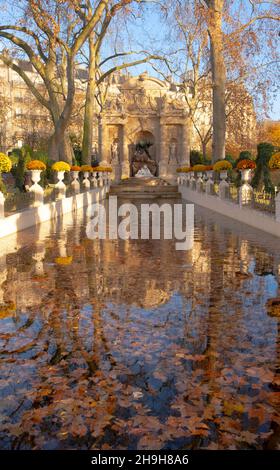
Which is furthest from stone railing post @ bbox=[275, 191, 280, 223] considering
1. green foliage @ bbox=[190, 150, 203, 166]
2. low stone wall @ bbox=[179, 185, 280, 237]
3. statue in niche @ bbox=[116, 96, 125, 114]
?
green foliage @ bbox=[190, 150, 203, 166]

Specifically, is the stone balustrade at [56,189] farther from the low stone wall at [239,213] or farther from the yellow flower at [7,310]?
the yellow flower at [7,310]

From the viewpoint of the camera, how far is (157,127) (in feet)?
155

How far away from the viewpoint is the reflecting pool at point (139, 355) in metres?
3.46

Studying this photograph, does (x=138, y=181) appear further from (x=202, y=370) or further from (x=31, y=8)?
(x=202, y=370)

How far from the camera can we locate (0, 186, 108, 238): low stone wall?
1445 cm

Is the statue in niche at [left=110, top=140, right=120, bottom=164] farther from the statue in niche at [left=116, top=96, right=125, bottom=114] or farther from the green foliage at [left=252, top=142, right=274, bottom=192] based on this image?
the green foliage at [left=252, top=142, right=274, bottom=192]

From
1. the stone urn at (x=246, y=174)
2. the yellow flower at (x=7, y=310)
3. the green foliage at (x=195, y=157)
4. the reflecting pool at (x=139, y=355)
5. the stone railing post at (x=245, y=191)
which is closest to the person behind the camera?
the reflecting pool at (x=139, y=355)

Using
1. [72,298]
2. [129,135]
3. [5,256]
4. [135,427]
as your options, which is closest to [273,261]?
[72,298]

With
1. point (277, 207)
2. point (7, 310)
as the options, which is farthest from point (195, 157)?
point (7, 310)

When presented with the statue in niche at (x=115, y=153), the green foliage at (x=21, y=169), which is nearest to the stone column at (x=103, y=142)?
the statue in niche at (x=115, y=153)

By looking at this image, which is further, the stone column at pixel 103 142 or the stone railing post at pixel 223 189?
the stone column at pixel 103 142

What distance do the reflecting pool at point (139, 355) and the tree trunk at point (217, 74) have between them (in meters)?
15.5

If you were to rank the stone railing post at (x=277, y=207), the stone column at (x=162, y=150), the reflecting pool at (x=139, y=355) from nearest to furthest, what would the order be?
the reflecting pool at (x=139, y=355) → the stone railing post at (x=277, y=207) → the stone column at (x=162, y=150)

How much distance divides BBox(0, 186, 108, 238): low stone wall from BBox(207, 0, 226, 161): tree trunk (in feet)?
23.3
